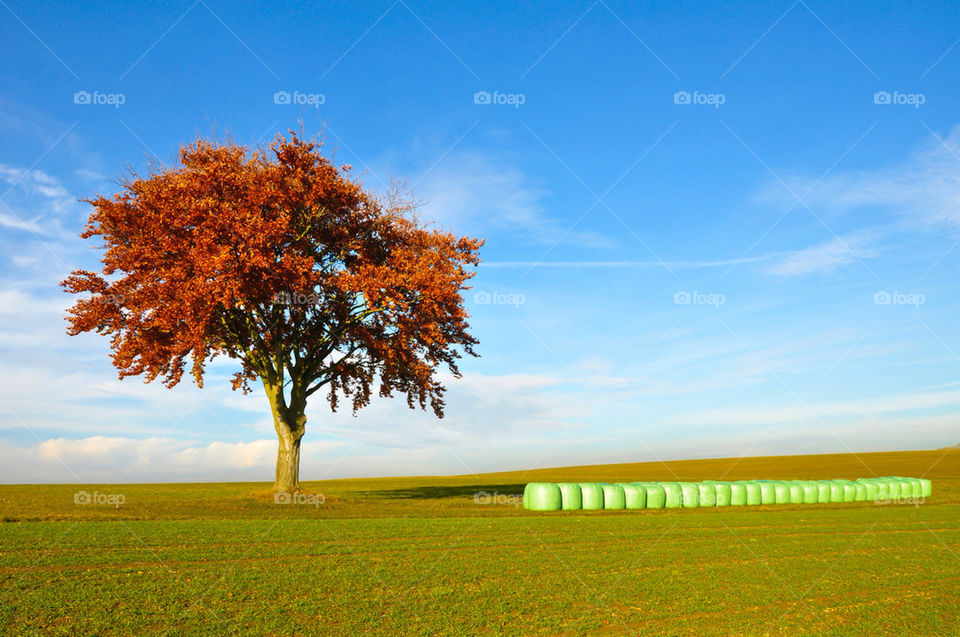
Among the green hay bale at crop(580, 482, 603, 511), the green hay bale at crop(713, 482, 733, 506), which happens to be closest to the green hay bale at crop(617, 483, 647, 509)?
the green hay bale at crop(580, 482, 603, 511)

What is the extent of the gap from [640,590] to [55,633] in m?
8.82

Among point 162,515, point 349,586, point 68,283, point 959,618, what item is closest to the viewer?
point 959,618

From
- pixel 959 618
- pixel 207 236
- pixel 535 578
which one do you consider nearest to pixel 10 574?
pixel 535 578

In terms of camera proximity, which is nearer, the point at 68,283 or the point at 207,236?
the point at 207,236

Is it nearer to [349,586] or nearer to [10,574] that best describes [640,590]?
[349,586]

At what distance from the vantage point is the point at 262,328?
34.0m

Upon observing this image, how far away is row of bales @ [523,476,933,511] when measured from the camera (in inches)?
1179

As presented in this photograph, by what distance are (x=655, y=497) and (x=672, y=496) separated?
1.41 m

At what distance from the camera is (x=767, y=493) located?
36375 millimetres

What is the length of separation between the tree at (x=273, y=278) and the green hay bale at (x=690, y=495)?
42.1 feet

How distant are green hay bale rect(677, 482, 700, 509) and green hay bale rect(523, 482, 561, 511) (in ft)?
23.9

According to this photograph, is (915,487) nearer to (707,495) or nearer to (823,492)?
(823,492)

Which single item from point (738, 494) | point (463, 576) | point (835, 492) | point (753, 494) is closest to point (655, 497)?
point (738, 494)

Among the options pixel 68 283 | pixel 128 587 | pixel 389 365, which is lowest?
pixel 128 587
